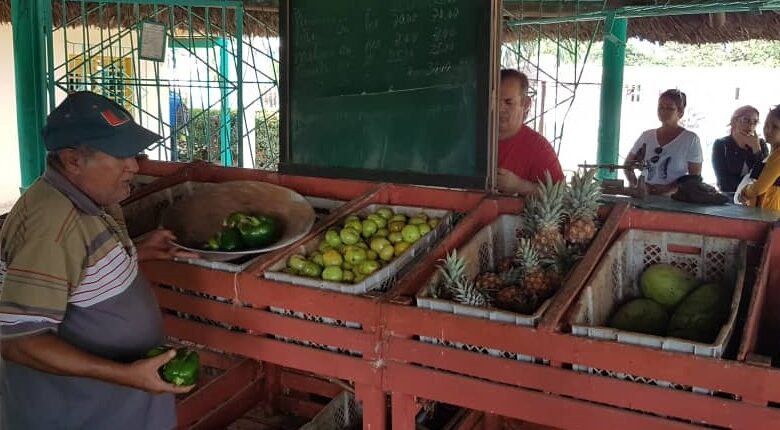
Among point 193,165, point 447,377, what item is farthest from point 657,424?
point 193,165

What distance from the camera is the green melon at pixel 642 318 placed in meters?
2.38

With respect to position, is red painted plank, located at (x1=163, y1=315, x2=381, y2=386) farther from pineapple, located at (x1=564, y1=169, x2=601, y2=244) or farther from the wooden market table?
pineapple, located at (x1=564, y1=169, x2=601, y2=244)

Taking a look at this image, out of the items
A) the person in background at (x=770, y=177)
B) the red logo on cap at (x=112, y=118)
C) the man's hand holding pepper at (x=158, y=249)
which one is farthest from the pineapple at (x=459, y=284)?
the person in background at (x=770, y=177)

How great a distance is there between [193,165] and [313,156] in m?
0.66

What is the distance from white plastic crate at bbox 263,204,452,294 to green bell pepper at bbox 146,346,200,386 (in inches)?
18.5

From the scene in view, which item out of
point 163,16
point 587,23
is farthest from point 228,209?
point 587,23

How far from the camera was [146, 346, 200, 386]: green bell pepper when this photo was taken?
6.98 ft

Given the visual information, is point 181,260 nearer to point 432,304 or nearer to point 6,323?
point 6,323

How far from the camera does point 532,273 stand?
8.05ft

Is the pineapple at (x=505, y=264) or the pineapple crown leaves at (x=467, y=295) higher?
the pineapple at (x=505, y=264)

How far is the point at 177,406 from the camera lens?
9.90 ft

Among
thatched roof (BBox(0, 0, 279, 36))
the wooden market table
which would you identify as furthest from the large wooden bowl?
thatched roof (BBox(0, 0, 279, 36))

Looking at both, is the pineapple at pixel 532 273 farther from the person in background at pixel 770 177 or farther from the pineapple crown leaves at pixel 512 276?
the person in background at pixel 770 177

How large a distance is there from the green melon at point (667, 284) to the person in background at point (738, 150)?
14.9 feet
